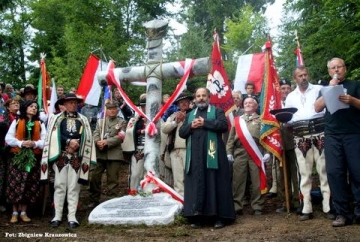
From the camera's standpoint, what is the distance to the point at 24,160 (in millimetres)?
7234

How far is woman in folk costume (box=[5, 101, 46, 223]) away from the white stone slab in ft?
4.17

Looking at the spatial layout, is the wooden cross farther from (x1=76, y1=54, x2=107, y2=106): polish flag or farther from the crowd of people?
(x1=76, y1=54, x2=107, y2=106): polish flag

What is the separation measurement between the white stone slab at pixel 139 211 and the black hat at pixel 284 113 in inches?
76.9

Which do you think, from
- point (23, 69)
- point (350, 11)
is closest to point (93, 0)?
point (23, 69)

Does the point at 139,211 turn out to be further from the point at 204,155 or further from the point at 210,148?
the point at 210,148

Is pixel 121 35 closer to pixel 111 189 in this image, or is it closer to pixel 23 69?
pixel 23 69

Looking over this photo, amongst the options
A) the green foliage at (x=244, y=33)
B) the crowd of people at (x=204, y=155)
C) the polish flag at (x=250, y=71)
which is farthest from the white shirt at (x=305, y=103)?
the green foliage at (x=244, y=33)

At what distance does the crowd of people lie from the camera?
5.90 meters

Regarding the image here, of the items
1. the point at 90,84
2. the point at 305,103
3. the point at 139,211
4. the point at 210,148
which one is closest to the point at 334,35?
the point at 305,103

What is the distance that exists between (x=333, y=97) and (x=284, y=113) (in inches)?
40.1

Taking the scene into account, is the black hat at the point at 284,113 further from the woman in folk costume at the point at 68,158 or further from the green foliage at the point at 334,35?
the woman in folk costume at the point at 68,158

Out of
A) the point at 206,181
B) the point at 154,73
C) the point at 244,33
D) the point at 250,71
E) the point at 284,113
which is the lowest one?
the point at 206,181

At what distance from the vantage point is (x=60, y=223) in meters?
6.86

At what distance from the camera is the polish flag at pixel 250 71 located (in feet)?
30.9
